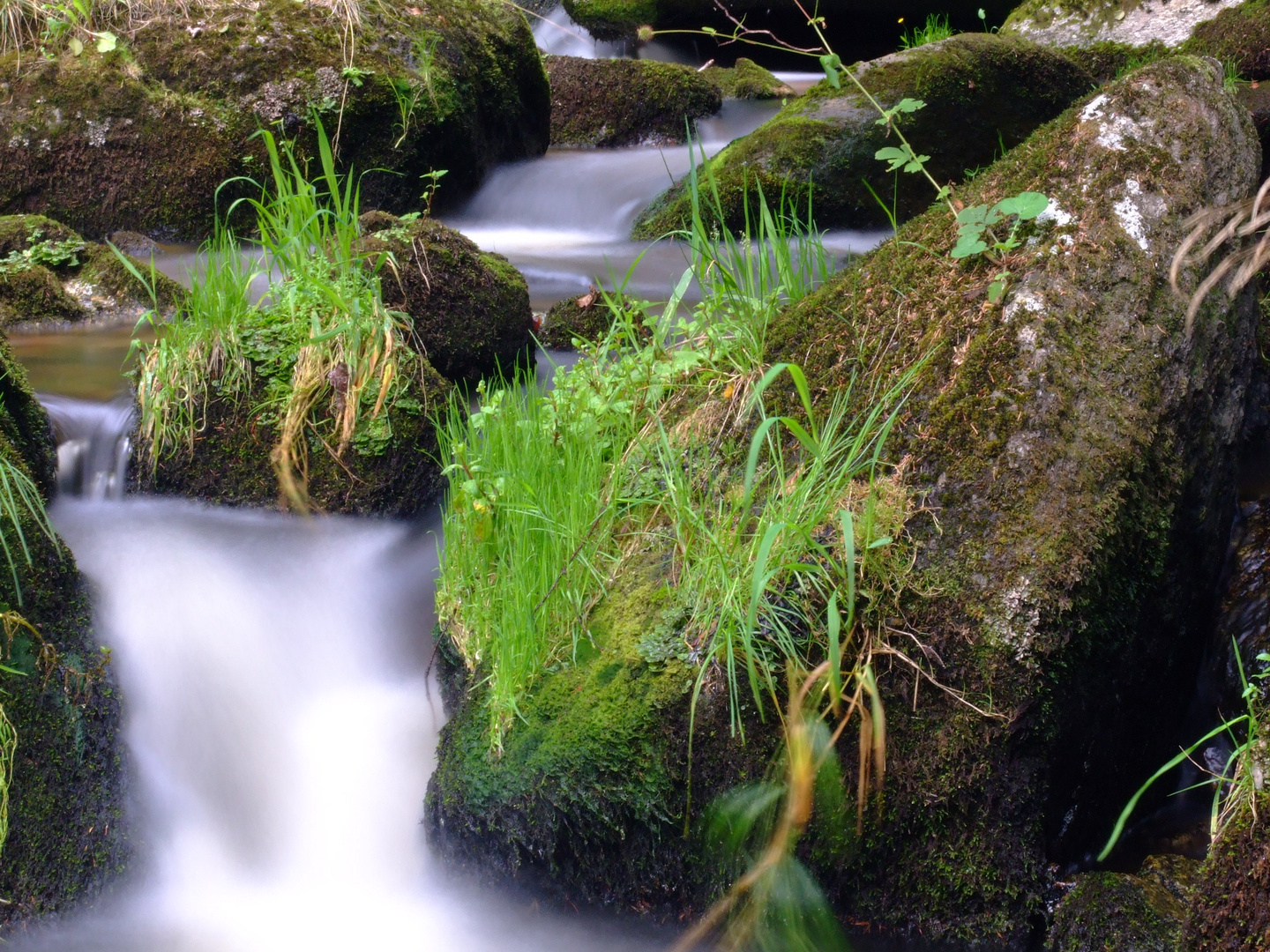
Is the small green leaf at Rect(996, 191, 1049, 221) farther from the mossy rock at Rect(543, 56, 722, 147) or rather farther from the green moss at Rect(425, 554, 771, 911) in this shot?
the mossy rock at Rect(543, 56, 722, 147)

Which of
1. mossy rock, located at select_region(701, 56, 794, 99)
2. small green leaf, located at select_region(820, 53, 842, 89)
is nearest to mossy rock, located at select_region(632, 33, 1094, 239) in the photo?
small green leaf, located at select_region(820, 53, 842, 89)

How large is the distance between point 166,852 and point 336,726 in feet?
1.95

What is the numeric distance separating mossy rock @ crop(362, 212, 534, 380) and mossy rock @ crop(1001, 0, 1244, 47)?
6.45 m

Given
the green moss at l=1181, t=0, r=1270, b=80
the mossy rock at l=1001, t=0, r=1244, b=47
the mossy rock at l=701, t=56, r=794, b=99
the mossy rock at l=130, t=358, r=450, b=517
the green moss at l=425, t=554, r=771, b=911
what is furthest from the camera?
the mossy rock at l=701, t=56, r=794, b=99

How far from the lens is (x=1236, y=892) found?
179 cm

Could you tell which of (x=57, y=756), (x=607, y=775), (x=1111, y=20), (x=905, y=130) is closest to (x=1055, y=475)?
(x=607, y=775)

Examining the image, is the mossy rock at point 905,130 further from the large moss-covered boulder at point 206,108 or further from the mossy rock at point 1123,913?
the mossy rock at point 1123,913

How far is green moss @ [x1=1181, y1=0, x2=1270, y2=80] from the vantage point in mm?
6715

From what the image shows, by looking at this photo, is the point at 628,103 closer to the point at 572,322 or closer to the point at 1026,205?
the point at 572,322

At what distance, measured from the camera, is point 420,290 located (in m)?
4.25

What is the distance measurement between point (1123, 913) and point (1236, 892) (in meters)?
0.46

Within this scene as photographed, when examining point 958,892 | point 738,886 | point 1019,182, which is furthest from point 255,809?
point 1019,182

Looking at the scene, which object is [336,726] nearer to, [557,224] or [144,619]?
[144,619]

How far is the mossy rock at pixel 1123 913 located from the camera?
7.06 feet
